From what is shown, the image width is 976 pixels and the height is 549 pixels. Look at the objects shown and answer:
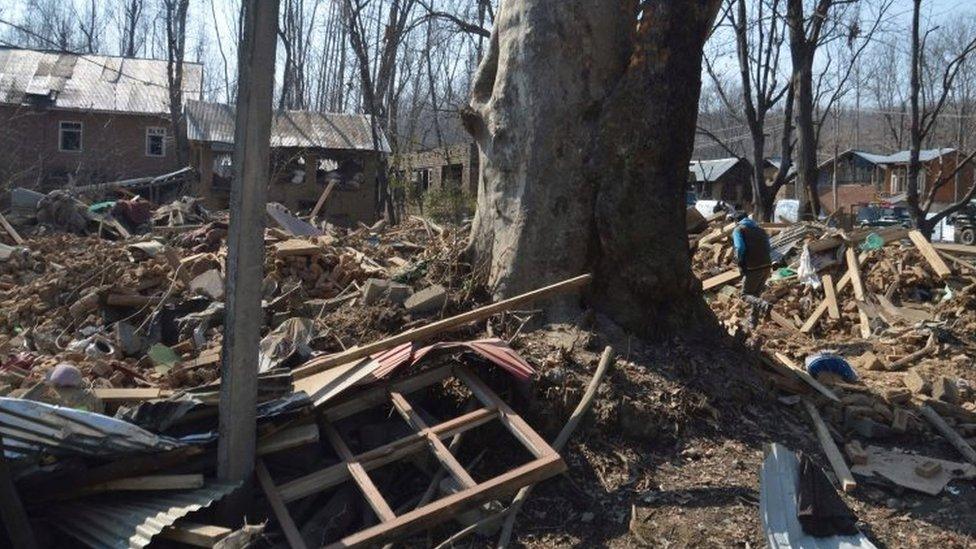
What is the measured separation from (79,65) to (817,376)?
135 feet

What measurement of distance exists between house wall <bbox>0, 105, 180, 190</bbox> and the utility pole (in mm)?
34689

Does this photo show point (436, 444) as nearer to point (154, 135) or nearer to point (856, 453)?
point (856, 453)

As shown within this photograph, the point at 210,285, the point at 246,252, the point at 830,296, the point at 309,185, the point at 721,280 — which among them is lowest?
the point at 830,296

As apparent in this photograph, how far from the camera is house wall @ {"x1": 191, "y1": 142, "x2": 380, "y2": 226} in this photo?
102 feet

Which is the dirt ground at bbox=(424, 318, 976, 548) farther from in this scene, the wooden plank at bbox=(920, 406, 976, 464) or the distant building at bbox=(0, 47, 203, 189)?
the distant building at bbox=(0, 47, 203, 189)

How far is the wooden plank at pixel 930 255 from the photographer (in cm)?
1227

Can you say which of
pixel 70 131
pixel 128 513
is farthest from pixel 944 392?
pixel 70 131

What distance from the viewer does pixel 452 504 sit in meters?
4.75

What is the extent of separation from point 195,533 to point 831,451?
13.6 feet

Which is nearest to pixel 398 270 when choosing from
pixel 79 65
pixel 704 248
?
pixel 704 248

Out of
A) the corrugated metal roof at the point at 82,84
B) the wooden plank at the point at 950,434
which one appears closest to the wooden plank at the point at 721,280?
the wooden plank at the point at 950,434

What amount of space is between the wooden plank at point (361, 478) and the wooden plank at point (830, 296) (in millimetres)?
8347

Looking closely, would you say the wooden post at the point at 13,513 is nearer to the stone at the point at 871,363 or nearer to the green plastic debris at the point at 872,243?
the stone at the point at 871,363

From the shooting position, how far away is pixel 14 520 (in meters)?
4.35
